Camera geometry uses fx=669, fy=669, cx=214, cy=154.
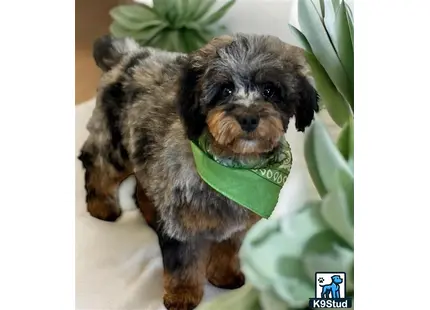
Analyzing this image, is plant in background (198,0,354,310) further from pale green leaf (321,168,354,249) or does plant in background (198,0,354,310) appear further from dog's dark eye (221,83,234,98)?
dog's dark eye (221,83,234,98)

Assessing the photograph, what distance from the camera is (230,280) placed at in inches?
66.2

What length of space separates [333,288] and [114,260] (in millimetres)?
569

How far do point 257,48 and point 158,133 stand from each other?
334 mm

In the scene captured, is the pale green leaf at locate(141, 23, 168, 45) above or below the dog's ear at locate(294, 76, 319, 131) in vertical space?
above

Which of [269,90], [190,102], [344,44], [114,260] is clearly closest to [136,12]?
[190,102]

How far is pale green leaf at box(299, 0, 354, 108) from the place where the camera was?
1.68 metres

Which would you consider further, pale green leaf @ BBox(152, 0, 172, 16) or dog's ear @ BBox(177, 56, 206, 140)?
pale green leaf @ BBox(152, 0, 172, 16)

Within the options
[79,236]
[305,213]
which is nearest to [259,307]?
[305,213]

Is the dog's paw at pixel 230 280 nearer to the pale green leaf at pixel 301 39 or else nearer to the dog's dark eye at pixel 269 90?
the dog's dark eye at pixel 269 90

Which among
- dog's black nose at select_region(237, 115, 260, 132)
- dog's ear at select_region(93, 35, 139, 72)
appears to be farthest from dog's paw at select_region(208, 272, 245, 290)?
dog's ear at select_region(93, 35, 139, 72)

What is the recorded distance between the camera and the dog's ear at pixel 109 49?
67.7 inches

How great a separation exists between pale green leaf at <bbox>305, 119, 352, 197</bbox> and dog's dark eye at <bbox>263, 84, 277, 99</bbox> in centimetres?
15

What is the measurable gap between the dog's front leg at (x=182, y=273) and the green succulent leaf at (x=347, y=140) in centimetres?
43

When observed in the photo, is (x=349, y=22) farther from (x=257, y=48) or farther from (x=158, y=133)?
(x=158, y=133)
